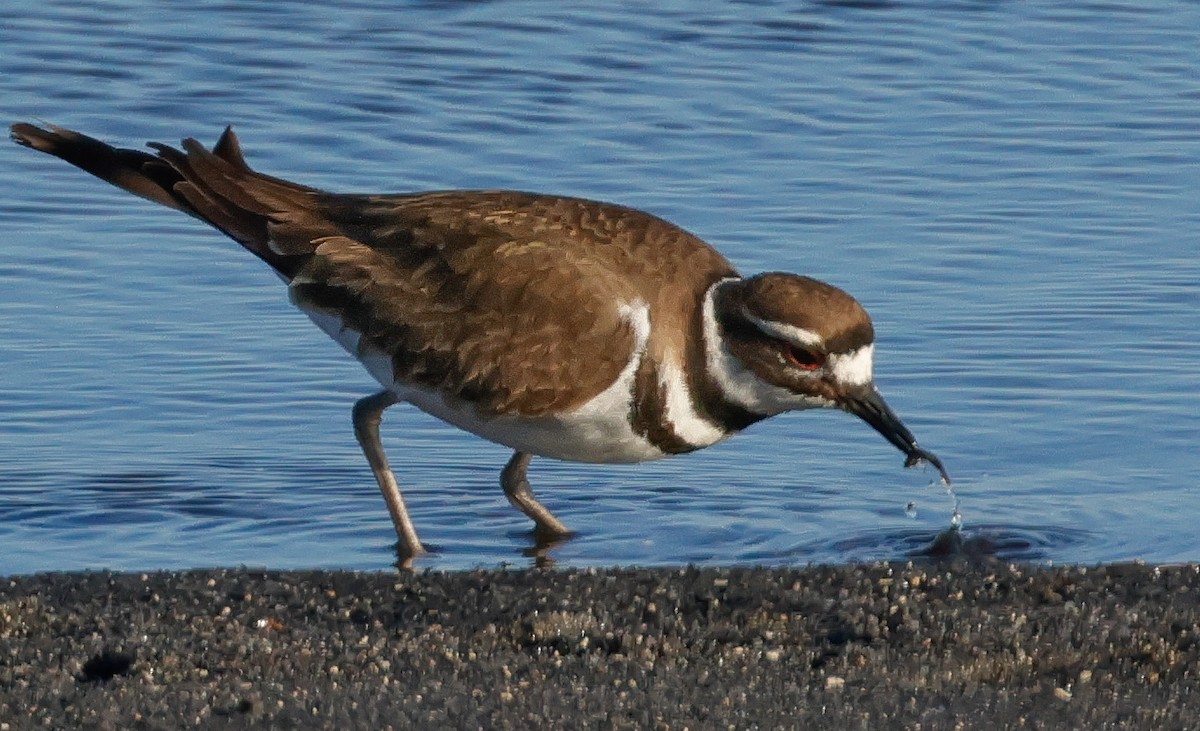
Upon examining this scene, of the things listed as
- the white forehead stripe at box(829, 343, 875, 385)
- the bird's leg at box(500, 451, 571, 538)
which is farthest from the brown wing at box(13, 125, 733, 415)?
the bird's leg at box(500, 451, 571, 538)

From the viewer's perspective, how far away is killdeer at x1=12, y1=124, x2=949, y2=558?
7438mm

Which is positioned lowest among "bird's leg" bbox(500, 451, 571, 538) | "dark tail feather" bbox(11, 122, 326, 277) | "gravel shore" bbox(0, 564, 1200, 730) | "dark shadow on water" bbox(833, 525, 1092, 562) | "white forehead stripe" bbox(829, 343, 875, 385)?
"dark shadow on water" bbox(833, 525, 1092, 562)

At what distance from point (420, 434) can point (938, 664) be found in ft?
13.3

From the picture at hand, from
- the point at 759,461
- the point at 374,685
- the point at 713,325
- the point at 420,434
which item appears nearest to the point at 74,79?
the point at 420,434

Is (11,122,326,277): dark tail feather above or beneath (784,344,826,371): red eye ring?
above

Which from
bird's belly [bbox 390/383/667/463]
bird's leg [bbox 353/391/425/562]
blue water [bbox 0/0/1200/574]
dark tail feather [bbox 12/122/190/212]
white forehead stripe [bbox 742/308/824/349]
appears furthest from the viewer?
blue water [bbox 0/0/1200/574]

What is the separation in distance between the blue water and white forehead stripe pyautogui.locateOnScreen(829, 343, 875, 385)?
0.90m

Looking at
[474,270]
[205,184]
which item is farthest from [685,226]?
[474,270]

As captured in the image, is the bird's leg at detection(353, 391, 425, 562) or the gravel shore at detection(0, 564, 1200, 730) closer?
the gravel shore at detection(0, 564, 1200, 730)

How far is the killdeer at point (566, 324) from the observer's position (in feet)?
24.4

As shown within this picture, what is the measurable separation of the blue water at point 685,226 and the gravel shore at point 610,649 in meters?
1.33

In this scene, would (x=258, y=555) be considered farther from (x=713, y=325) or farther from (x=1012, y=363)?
(x=1012, y=363)

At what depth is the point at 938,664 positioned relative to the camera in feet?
19.6

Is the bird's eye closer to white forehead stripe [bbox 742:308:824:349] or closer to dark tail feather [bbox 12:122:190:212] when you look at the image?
white forehead stripe [bbox 742:308:824:349]
